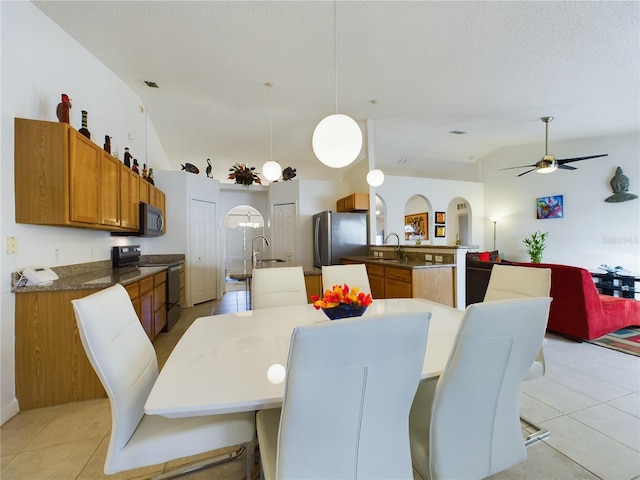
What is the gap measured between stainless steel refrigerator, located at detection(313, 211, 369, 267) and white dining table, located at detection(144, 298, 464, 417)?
3.00 metres

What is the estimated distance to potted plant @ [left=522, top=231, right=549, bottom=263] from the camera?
5.84m

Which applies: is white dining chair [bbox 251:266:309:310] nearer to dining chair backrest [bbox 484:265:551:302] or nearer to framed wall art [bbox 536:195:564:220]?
dining chair backrest [bbox 484:265:551:302]

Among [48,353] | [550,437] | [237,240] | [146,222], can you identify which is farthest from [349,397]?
[237,240]

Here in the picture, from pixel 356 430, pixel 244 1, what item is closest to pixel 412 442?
pixel 356 430

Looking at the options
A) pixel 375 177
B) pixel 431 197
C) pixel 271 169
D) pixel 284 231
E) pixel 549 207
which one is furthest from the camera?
pixel 431 197

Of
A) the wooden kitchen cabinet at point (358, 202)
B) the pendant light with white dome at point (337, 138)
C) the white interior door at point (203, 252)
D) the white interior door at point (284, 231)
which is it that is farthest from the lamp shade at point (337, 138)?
the white interior door at point (284, 231)

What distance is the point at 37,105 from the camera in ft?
6.97

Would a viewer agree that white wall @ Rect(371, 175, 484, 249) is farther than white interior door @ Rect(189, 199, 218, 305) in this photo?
Yes

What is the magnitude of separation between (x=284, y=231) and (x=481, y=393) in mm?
5388

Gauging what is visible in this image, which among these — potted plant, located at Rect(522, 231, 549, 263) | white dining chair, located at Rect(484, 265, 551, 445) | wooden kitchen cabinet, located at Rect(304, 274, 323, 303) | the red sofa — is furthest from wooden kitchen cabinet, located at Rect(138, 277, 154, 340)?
potted plant, located at Rect(522, 231, 549, 263)

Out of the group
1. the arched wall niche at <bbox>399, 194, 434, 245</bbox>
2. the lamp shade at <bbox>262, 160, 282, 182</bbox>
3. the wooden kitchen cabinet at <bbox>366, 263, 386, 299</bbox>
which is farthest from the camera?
the arched wall niche at <bbox>399, 194, 434, 245</bbox>

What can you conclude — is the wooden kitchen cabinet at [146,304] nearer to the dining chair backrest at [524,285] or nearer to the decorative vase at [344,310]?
the decorative vase at [344,310]

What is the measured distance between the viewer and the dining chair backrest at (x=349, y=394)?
0.71 m

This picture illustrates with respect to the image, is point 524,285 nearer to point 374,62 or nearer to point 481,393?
point 481,393
